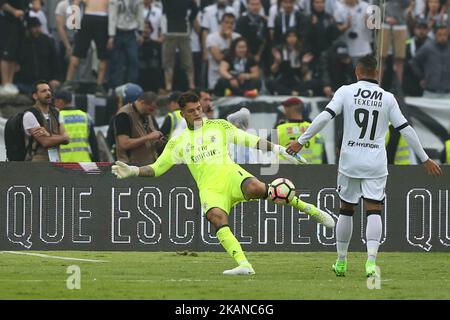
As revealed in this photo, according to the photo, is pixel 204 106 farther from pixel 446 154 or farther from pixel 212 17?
pixel 446 154

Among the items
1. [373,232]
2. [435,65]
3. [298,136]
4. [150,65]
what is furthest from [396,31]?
[373,232]

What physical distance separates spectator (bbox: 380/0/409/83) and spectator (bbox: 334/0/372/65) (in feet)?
1.12

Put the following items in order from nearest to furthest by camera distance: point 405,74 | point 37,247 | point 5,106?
point 37,247 → point 5,106 → point 405,74

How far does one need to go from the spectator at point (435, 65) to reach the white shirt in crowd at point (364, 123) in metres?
8.71

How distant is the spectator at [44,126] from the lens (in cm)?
1844

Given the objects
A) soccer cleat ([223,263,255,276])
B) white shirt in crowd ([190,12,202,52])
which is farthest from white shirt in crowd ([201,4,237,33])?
soccer cleat ([223,263,255,276])

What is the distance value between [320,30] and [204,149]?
7.88 metres

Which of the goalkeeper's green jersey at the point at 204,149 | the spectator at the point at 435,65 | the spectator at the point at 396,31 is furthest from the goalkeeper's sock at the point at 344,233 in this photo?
the spectator at the point at 435,65

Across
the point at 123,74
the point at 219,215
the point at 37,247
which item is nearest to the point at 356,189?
the point at 219,215

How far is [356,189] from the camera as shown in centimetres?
1361

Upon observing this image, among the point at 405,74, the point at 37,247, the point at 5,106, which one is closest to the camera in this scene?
the point at 37,247

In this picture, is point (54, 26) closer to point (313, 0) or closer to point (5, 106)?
point (5, 106)

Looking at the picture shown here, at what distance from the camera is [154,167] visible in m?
14.5
